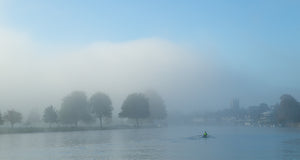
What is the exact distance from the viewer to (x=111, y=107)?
5581 inches

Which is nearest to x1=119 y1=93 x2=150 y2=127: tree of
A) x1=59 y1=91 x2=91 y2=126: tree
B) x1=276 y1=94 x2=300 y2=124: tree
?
x1=59 y1=91 x2=91 y2=126: tree

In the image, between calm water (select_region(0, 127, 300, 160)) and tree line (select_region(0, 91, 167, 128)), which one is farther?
tree line (select_region(0, 91, 167, 128))

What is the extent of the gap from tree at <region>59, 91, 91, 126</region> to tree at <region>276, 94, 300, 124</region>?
299 feet

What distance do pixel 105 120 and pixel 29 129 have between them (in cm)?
4081

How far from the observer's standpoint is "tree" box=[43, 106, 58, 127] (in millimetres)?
131375

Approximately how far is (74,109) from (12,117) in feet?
74.2

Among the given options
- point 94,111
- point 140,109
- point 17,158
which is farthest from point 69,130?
point 17,158

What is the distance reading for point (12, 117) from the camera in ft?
408

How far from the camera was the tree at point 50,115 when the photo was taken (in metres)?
131

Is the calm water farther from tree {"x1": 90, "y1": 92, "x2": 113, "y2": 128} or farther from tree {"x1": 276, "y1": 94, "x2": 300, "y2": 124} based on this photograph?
tree {"x1": 276, "y1": 94, "x2": 300, "y2": 124}

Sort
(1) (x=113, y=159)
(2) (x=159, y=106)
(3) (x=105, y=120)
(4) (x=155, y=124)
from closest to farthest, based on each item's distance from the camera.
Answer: (1) (x=113, y=159) < (3) (x=105, y=120) < (2) (x=159, y=106) < (4) (x=155, y=124)

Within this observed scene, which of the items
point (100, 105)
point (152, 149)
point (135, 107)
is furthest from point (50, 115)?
point (152, 149)

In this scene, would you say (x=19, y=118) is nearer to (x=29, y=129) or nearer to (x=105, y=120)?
(x=29, y=129)

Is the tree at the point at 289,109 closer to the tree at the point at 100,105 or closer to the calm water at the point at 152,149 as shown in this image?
the tree at the point at 100,105
